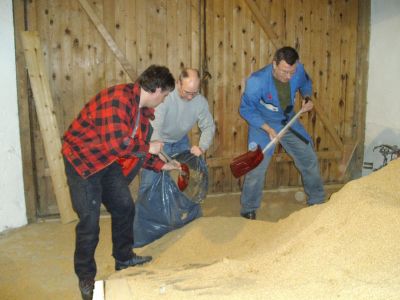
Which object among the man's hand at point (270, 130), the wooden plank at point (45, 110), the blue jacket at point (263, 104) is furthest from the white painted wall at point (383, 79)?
the wooden plank at point (45, 110)

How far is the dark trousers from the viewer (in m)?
2.90

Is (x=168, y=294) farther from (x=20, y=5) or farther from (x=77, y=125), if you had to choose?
(x=20, y=5)

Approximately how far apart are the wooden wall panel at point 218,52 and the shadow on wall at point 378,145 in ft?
0.69

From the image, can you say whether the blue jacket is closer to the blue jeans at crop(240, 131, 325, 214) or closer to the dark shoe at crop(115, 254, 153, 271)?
the blue jeans at crop(240, 131, 325, 214)

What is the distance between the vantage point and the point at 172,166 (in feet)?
11.2

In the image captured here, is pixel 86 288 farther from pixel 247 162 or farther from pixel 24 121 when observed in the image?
pixel 24 121

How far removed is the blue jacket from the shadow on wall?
143cm

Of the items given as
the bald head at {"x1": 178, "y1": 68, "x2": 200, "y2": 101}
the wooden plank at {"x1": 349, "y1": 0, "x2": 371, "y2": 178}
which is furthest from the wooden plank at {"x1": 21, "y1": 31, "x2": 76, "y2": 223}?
the wooden plank at {"x1": 349, "y1": 0, "x2": 371, "y2": 178}

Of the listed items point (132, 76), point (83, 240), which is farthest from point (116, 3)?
point (83, 240)

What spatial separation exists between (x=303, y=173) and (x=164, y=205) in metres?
1.51

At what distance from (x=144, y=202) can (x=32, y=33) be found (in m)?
1.93

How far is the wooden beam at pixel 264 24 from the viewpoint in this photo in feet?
16.5

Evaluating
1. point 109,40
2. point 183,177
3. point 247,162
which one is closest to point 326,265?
point 183,177

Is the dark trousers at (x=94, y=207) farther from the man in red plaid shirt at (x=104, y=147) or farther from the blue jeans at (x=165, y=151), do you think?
the blue jeans at (x=165, y=151)
